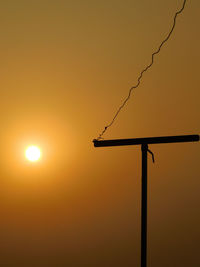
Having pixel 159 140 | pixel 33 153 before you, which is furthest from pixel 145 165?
pixel 33 153

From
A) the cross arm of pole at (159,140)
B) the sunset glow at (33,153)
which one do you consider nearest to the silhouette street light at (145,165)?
the cross arm of pole at (159,140)

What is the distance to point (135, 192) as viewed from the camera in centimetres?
218

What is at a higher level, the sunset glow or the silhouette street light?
the sunset glow

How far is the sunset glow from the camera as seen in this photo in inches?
81.2

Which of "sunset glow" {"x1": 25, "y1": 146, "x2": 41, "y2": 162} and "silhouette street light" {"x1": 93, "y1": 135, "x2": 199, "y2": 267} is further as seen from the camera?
"sunset glow" {"x1": 25, "y1": 146, "x2": 41, "y2": 162}

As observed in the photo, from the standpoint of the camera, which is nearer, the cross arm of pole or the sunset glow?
the cross arm of pole

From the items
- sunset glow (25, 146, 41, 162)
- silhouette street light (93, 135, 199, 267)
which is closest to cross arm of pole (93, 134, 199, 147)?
silhouette street light (93, 135, 199, 267)

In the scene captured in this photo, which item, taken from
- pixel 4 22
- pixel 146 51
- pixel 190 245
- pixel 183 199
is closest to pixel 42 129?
pixel 4 22

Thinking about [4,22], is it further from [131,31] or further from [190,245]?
[190,245]

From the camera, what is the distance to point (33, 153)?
81.5 inches

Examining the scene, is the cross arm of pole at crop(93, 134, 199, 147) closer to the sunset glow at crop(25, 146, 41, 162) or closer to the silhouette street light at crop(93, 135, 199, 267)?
the silhouette street light at crop(93, 135, 199, 267)

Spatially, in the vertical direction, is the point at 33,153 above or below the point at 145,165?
above

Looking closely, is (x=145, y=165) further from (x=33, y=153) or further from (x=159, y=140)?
(x=33, y=153)

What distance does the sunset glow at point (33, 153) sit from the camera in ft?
6.77
